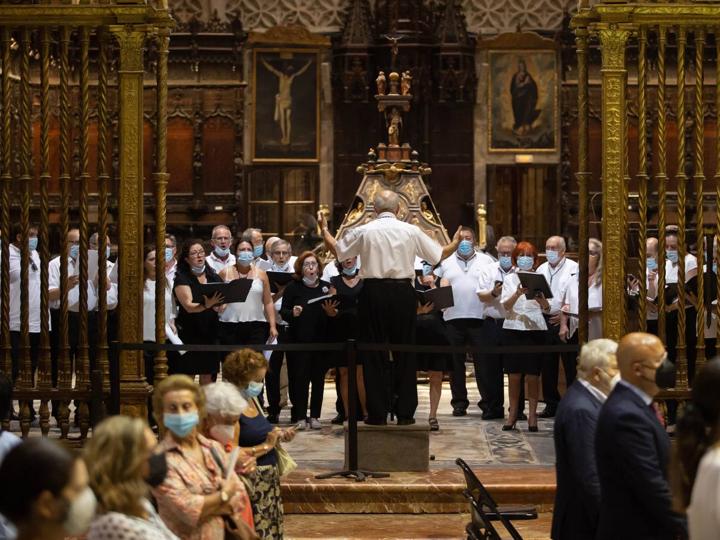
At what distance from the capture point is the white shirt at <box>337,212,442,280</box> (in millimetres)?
10938

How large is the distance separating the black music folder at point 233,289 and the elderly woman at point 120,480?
663 cm

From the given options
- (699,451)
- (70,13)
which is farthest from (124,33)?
(699,451)

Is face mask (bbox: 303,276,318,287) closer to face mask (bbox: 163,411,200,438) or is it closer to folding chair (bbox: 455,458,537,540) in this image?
folding chair (bbox: 455,458,537,540)

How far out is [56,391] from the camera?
1002cm

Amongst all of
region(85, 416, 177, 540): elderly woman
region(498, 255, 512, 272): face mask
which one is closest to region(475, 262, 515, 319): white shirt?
region(498, 255, 512, 272): face mask

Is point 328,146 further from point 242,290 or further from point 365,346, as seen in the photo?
point 365,346

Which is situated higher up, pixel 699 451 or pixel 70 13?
pixel 70 13

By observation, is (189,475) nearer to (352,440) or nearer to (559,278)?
(352,440)

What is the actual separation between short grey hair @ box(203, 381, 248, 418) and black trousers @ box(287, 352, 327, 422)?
544 centimetres

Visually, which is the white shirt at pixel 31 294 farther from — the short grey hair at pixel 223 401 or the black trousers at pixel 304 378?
the short grey hair at pixel 223 401

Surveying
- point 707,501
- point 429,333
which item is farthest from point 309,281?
point 707,501

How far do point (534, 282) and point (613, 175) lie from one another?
2.00 meters

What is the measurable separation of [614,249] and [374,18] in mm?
12637

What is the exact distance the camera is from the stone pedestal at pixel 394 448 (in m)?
10.2
